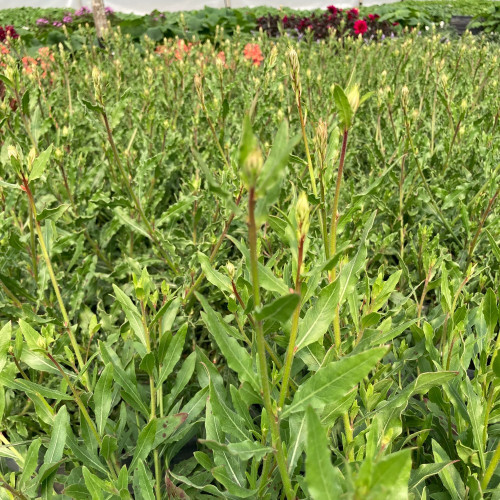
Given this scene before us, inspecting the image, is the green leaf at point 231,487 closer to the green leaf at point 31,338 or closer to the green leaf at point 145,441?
the green leaf at point 145,441

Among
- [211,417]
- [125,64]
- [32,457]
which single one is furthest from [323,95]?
[32,457]

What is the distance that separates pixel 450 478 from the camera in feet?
2.97

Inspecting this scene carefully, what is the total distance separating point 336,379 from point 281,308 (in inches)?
7.2

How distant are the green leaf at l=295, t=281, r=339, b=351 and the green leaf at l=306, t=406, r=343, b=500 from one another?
27 cm

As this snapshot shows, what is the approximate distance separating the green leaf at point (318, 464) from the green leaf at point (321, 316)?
268 mm

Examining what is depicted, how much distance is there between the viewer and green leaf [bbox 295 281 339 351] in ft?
2.49

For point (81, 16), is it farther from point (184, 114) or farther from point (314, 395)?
point (314, 395)

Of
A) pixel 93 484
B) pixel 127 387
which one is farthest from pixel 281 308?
pixel 127 387

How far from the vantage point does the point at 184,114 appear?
2.78 metres

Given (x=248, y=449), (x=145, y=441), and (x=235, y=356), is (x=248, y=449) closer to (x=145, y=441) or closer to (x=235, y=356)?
(x=235, y=356)

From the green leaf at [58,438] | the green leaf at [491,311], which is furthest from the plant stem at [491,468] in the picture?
the green leaf at [58,438]

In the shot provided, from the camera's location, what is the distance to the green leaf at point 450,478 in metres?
0.89

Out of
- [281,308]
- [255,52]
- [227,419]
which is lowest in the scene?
[227,419]

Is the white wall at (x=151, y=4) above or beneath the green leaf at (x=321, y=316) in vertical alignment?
above
